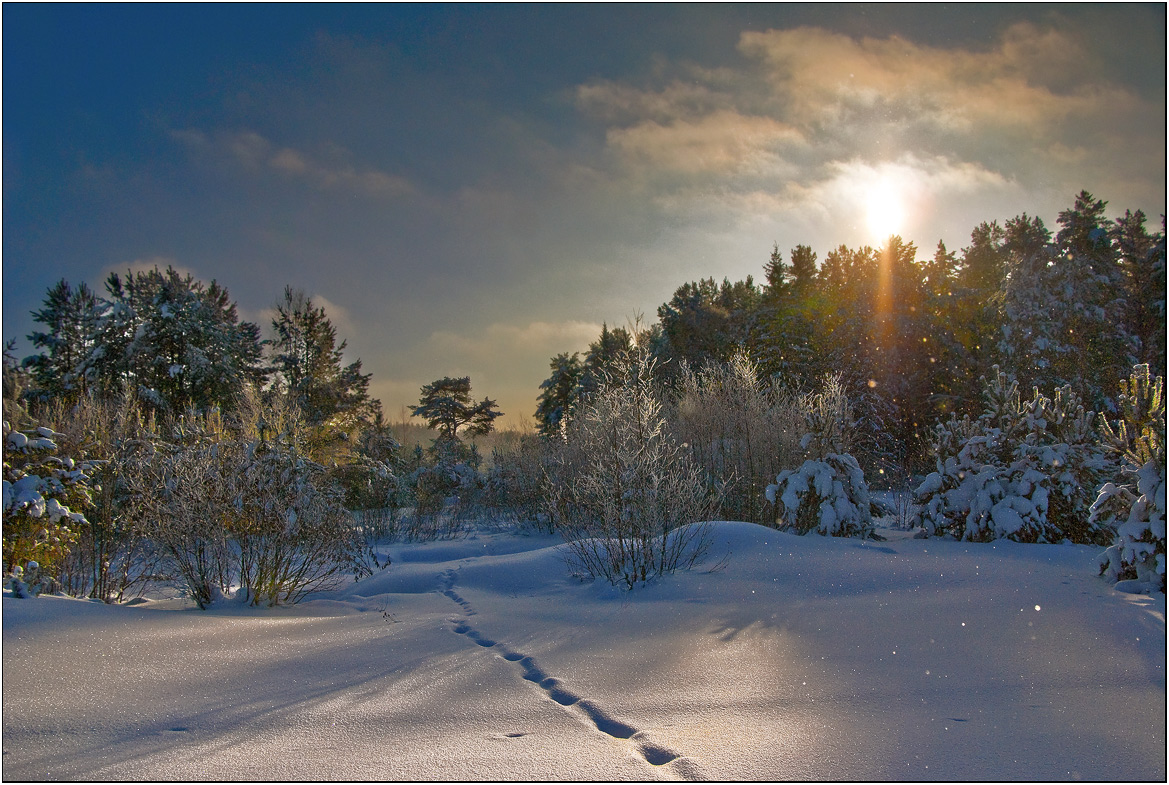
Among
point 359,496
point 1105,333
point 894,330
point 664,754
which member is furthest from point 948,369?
point 664,754

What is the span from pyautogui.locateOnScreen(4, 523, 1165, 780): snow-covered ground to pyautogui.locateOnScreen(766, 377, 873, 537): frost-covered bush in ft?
8.27

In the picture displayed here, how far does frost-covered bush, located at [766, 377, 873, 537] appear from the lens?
8.33m

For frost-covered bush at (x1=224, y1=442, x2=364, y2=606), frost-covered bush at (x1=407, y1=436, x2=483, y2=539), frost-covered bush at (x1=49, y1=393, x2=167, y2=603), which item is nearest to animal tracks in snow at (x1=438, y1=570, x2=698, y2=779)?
frost-covered bush at (x1=224, y1=442, x2=364, y2=606)

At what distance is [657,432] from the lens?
23.1 feet

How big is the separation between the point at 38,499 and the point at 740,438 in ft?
34.1

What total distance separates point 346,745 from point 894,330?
26502 mm

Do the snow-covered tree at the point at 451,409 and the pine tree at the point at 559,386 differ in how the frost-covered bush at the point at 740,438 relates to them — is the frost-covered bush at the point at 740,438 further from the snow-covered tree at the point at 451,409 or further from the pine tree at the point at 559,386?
the pine tree at the point at 559,386

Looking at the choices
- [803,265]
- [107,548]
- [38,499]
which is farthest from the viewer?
[803,265]

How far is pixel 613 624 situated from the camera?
16.8 ft

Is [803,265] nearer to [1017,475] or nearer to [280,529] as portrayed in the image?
[1017,475]

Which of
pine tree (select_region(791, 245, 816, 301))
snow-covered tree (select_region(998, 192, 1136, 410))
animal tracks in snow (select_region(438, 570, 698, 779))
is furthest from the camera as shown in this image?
pine tree (select_region(791, 245, 816, 301))

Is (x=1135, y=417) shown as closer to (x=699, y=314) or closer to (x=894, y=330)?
(x=894, y=330)

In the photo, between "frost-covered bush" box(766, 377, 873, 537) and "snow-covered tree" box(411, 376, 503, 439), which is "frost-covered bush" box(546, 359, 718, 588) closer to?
"frost-covered bush" box(766, 377, 873, 537)

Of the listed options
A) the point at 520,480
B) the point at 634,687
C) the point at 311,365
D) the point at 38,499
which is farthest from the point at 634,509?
the point at 311,365
